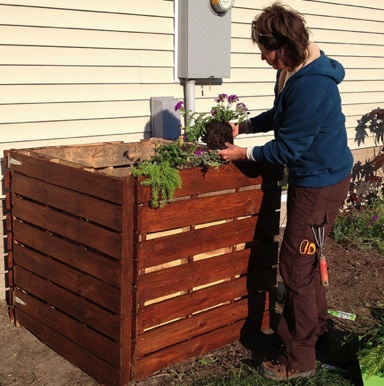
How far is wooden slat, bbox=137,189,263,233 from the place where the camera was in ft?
11.6

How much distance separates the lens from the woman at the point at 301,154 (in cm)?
351

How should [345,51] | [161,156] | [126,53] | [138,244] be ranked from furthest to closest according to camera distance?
1. [345,51]
2. [126,53]
3. [161,156]
4. [138,244]

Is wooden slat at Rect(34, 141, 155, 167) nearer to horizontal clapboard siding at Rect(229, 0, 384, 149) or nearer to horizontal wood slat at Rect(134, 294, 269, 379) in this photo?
horizontal wood slat at Rect(134, 294, 269, 379)

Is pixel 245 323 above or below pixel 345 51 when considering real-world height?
below

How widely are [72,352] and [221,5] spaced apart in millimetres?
3207

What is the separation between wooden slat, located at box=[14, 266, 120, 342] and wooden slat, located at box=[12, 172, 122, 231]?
21.0 inches

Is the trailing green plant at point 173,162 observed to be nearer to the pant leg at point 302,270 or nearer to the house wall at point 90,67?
the pant leg at point 302,270

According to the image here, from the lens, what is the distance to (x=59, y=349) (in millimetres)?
4125

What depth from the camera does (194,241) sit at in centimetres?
383

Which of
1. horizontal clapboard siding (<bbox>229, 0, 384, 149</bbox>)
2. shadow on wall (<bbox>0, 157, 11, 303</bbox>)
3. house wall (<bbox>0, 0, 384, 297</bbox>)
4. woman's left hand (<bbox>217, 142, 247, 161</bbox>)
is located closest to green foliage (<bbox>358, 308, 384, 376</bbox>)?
woman's left hand (<bbox>217, 142, 247, 161</bbox>)

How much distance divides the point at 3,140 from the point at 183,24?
6.13ft

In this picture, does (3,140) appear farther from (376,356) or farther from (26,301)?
(376,356)

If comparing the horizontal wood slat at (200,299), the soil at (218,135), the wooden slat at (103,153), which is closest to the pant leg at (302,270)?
the horizontal wood slat at (200,299)

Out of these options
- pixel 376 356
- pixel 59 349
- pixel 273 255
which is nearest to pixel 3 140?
pixel 59 349
